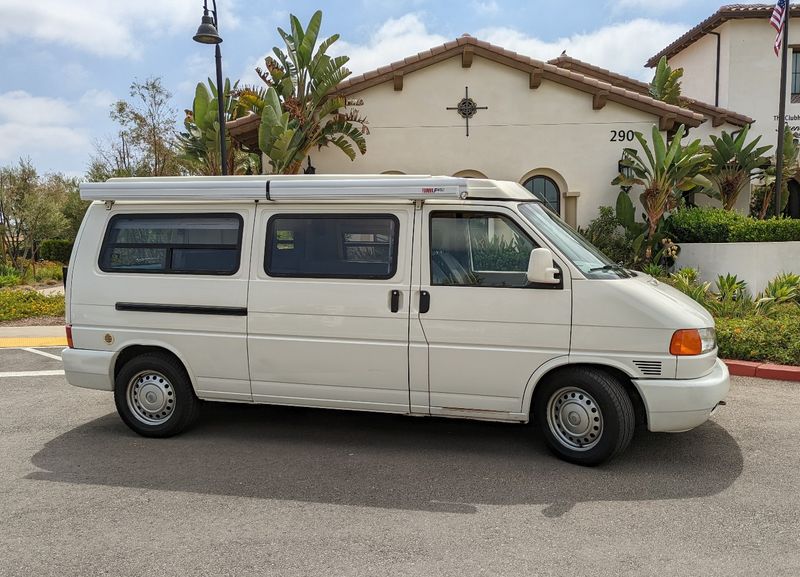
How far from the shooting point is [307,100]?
14172 mm

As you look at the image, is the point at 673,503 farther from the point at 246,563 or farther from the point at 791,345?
the point at 791,345

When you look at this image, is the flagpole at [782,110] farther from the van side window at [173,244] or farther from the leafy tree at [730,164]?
the van side window at [173,244]

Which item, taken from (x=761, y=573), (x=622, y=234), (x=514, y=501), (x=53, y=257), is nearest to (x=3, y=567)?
(x=514, y=501)

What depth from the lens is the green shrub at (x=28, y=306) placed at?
13000 mm

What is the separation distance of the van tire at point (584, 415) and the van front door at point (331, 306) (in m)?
1.12

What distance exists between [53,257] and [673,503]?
84.0 ft

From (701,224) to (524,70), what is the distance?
5132 mm

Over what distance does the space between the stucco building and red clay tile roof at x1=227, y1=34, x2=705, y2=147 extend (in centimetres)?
3

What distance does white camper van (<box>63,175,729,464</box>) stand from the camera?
4598 mm

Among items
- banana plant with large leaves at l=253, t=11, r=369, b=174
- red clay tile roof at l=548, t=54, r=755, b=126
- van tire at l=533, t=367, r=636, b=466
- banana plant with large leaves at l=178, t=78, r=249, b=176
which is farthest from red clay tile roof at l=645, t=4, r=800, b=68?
van tire at l=533, t=367, r=636, b=466

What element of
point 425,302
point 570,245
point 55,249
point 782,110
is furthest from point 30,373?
point 55,249

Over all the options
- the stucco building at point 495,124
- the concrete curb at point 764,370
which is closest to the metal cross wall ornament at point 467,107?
the stucco building at point 495,124

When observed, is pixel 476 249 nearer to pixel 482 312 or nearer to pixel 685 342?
pixel 482 312

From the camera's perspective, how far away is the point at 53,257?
24.5m
